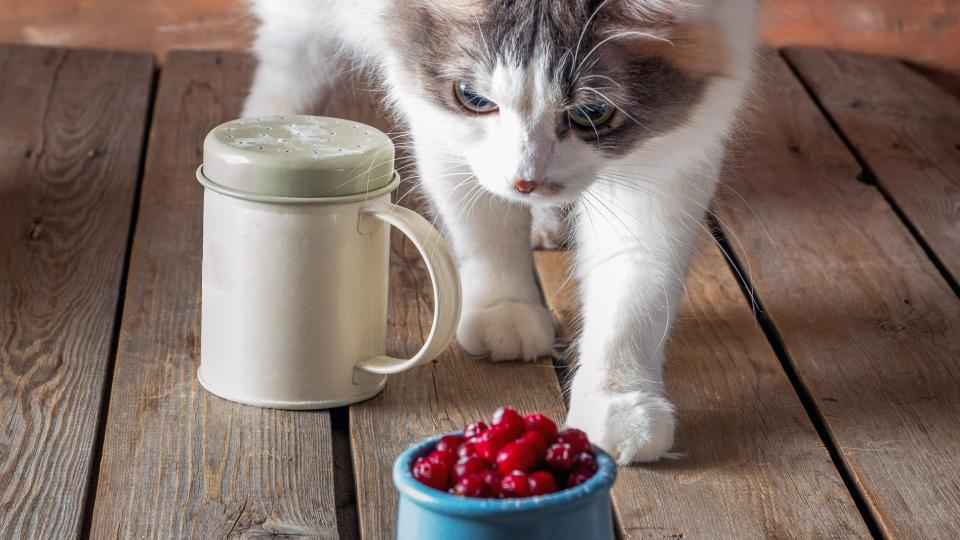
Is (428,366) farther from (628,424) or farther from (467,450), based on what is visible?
(467,450)

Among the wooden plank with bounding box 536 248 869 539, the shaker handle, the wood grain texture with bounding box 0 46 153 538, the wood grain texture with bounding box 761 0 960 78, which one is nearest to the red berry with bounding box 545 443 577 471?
the wooden plank with bounding box 536 248 869 539

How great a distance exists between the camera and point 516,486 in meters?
0.83

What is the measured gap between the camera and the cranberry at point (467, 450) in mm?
859

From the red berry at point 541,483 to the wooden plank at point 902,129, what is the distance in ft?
3.10

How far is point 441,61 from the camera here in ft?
3.74

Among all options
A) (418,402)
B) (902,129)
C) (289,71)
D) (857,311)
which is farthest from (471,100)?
(902,129)

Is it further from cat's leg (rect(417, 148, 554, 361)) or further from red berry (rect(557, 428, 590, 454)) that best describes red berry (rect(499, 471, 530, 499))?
cat's leg (rect(417, 148, 554, 361))

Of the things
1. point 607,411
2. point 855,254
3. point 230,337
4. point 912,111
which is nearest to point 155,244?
point 230,337

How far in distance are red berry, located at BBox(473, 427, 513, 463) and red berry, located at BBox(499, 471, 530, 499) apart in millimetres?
26

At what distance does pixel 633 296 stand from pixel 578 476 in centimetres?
42

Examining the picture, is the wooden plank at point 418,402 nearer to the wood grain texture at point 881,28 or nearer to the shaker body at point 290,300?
the shaker body at point 290,300

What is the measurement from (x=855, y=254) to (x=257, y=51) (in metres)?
0.99

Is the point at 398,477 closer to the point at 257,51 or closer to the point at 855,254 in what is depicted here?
the point at 855,254

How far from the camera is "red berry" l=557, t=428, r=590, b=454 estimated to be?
0.87m
